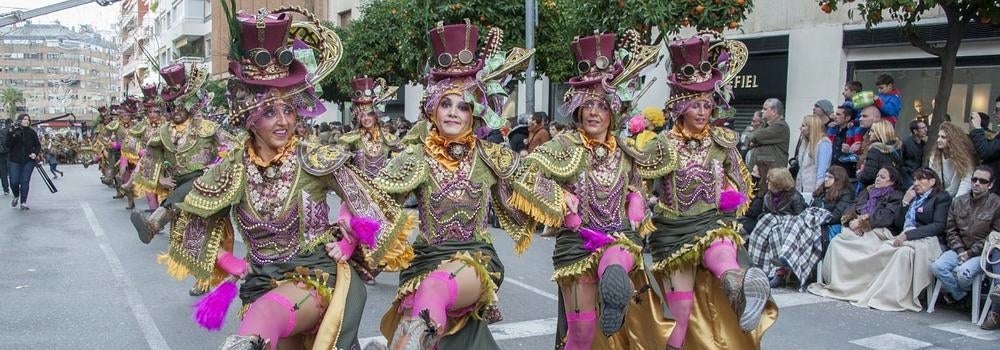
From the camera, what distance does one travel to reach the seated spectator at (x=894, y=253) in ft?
26.3

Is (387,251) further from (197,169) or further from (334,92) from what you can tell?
(334,92)

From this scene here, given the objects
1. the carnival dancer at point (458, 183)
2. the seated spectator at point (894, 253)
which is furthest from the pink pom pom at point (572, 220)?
the seated spectator at point (894, 253)

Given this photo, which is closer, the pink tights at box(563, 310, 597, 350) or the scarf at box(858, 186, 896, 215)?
the pink tights at box(563, 310, 597, 350)

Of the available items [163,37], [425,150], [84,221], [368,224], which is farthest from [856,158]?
[163,37]

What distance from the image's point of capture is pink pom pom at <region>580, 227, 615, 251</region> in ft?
16.7

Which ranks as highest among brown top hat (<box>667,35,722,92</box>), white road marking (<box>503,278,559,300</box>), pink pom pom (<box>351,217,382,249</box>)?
brown top hat (<box>667,35,722,92</box>)

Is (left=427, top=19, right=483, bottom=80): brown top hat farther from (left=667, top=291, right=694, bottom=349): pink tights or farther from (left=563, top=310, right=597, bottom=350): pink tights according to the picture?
(left=667, top=291, right=694, bottom=349): pink tights

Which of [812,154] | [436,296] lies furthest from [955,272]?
[436,296]

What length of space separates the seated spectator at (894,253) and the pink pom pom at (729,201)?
3297 mm

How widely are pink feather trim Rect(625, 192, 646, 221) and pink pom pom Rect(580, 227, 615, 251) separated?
275 millimetres

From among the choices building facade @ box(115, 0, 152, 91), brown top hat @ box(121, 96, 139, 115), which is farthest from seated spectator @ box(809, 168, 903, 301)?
building facade @ box(115, 0, 152, 91)

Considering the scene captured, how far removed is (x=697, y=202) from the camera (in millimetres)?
5652

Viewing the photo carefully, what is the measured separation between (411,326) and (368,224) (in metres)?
0.52

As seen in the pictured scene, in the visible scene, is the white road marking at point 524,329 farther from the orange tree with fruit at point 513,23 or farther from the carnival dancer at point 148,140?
the carnival dancer at point 148,140
